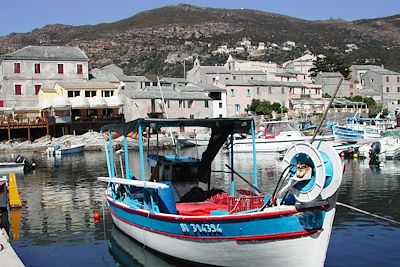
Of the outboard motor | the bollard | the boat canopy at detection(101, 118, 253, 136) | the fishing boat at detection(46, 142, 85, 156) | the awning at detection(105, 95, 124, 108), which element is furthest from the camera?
the awning at detection(105, 95, 124, 108)

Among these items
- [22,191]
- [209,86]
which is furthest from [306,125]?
[22,191]

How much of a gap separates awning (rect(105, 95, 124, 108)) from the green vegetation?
2086 centimetres

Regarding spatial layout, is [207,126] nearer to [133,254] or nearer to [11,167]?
[133,254]

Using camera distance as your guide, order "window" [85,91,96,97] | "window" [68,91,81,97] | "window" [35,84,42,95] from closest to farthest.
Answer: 1. "window" [68,91,81,97]
2. "window" [85,91,96,97]
3. "window" [35,84,42,95]

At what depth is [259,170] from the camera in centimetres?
3769

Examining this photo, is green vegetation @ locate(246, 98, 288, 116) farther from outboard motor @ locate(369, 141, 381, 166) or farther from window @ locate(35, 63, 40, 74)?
outboard motor @ locate(369, 141, 381, 166)

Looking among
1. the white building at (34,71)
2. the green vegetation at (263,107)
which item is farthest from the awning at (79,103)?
the green vegetation at (263,107)

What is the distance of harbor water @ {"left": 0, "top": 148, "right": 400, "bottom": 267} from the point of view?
1534 centimetres

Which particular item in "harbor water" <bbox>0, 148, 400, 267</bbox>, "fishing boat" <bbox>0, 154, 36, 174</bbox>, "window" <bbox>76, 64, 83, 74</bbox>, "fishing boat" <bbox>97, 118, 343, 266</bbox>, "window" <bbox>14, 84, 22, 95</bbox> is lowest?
"harbor water" <bbox>0, 148, 400, 267</bbox>

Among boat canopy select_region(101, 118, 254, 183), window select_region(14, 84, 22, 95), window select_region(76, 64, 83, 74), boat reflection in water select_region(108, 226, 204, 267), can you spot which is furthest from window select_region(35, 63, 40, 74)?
boat reflection in water select_region(108, 226, 204, 267)

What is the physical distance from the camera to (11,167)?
126ft

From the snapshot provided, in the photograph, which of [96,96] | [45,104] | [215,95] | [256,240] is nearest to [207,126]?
[256,240]

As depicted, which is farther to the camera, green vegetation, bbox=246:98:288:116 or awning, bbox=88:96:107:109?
green vegetation, bbox=246:98:288:116

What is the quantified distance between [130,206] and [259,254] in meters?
5.64
